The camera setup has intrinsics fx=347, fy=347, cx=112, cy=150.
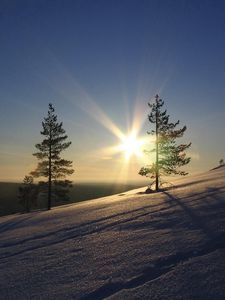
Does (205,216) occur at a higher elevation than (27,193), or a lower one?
lower

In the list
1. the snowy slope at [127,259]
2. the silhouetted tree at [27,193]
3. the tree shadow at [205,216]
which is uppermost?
the silhouetted tree at [27,193]

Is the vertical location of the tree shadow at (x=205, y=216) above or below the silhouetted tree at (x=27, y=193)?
below

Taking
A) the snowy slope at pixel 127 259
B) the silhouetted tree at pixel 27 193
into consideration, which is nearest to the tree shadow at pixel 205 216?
the snowy slope at pixel 127 259

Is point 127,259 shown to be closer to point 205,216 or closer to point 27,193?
point 205,216

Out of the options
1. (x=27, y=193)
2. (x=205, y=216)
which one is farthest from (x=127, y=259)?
(x=27, y=193)

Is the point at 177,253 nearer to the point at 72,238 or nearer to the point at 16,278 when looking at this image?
the point at 16,278

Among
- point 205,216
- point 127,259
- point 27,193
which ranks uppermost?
point 27,193

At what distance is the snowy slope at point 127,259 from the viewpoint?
7.11 m

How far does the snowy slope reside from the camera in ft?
23.3

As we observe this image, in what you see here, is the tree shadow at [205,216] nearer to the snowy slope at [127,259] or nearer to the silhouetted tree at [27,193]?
the snowy slope at [127,259]

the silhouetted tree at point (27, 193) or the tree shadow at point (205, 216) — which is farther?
the silhouetted tree at point (27, 193)

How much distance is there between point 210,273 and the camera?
7.15m

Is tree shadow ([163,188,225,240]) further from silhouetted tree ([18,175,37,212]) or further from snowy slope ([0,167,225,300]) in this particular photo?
silhouetted tree ([18,175,37,212])

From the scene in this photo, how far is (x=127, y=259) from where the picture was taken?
9.10 meters
